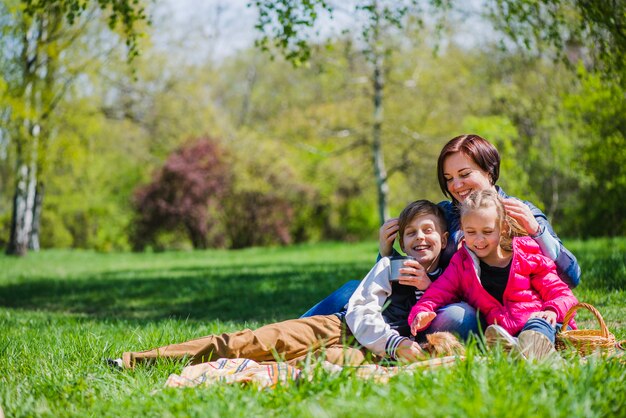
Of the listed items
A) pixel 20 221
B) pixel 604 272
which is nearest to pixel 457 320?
pixel 604 272

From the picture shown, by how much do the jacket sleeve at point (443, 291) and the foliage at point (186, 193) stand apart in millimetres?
22266

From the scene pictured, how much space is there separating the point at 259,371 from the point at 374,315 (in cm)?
79

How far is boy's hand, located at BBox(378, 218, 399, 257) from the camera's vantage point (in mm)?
4441

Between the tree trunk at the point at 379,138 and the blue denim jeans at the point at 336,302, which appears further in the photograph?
the tree trunk at the point at 379,138

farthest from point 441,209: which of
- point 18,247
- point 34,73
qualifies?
point 18,247

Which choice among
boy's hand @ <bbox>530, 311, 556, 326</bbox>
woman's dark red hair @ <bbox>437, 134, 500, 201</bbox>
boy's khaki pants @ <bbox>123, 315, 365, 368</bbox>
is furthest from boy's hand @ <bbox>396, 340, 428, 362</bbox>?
woman's dark red hair @ <bbox>437, 134, 500, 201</bbox>

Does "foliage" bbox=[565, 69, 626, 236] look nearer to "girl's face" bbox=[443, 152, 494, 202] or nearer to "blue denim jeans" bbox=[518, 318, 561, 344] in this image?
"girl's face" bbox=[443, 152, 494, 202]

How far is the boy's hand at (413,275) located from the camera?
4086 millimetres

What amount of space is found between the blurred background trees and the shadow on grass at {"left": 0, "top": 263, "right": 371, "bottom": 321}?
438 cm

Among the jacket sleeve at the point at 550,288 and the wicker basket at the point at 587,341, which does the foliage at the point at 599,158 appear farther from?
the wicker basket at the point at 587,341

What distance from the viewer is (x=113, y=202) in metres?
32.4

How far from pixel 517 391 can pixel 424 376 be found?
389mm

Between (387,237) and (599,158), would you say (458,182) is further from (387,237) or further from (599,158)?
(599,158)

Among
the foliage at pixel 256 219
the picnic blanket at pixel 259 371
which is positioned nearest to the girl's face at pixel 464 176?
the picnic blanket at pixel 259 371
